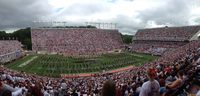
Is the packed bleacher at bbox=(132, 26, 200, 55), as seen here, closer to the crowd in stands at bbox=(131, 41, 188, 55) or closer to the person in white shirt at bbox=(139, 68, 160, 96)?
the crowd in stands at bbox=(131, 41, 188, 55)

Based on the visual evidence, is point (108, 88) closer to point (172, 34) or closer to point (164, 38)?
point (172, 34)

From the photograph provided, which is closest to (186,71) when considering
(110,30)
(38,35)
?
(38,35)

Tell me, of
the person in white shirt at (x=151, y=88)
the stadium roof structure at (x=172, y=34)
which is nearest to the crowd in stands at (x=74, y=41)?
the stadium roof structure at (x=172, y=34)

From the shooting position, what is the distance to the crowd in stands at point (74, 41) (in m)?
86.0

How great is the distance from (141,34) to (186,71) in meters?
93.8

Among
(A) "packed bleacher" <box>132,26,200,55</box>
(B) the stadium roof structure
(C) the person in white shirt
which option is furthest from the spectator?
(B) the stadium roof structure

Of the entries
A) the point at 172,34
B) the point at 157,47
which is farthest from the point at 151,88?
the point at 172,34

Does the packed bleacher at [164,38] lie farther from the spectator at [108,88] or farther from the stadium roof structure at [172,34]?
the spectator at [108,88]

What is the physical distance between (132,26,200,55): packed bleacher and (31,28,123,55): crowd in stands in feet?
26.9

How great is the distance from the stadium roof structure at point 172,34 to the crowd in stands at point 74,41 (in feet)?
28.1

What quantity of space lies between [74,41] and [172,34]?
89.6 feet

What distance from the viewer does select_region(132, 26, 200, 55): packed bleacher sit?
73.8 m

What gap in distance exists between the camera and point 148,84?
20.3ft

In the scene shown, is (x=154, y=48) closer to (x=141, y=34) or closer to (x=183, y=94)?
(x=141, y=34)
